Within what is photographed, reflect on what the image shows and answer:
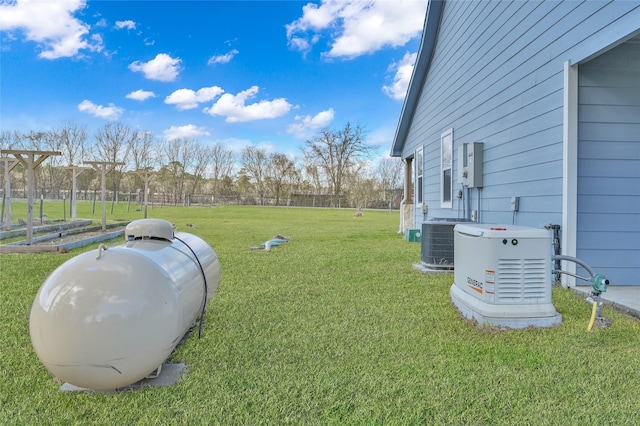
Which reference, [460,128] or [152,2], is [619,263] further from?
[152,2]

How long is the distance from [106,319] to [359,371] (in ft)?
4.91

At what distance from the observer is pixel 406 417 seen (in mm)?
1931

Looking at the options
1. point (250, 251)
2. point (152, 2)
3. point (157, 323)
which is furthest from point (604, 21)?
point (152, 2)

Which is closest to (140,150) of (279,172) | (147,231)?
(279,172)

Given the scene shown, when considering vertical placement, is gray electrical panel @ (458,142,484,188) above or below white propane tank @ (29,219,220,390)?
above

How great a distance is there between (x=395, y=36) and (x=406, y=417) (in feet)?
52.2

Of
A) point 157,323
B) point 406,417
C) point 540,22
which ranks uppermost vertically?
point 540,22

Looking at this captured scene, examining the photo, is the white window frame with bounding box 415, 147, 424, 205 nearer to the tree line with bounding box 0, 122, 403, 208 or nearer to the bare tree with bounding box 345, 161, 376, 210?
the bare tree with bounding box 345, 161, 376, 210

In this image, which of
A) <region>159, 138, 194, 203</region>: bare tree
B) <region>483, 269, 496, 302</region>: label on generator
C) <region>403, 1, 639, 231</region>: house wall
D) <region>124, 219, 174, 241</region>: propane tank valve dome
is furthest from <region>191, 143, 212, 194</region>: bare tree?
<region>483, 269, 496, 302</region>: label on generator

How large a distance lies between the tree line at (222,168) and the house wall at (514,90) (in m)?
27.3

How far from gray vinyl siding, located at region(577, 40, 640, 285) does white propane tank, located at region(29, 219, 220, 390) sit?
4414 mm

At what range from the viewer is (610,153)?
4266mm

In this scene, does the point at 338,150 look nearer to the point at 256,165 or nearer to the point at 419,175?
the point at 256,165

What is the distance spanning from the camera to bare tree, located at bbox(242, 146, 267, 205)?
1946 inches
